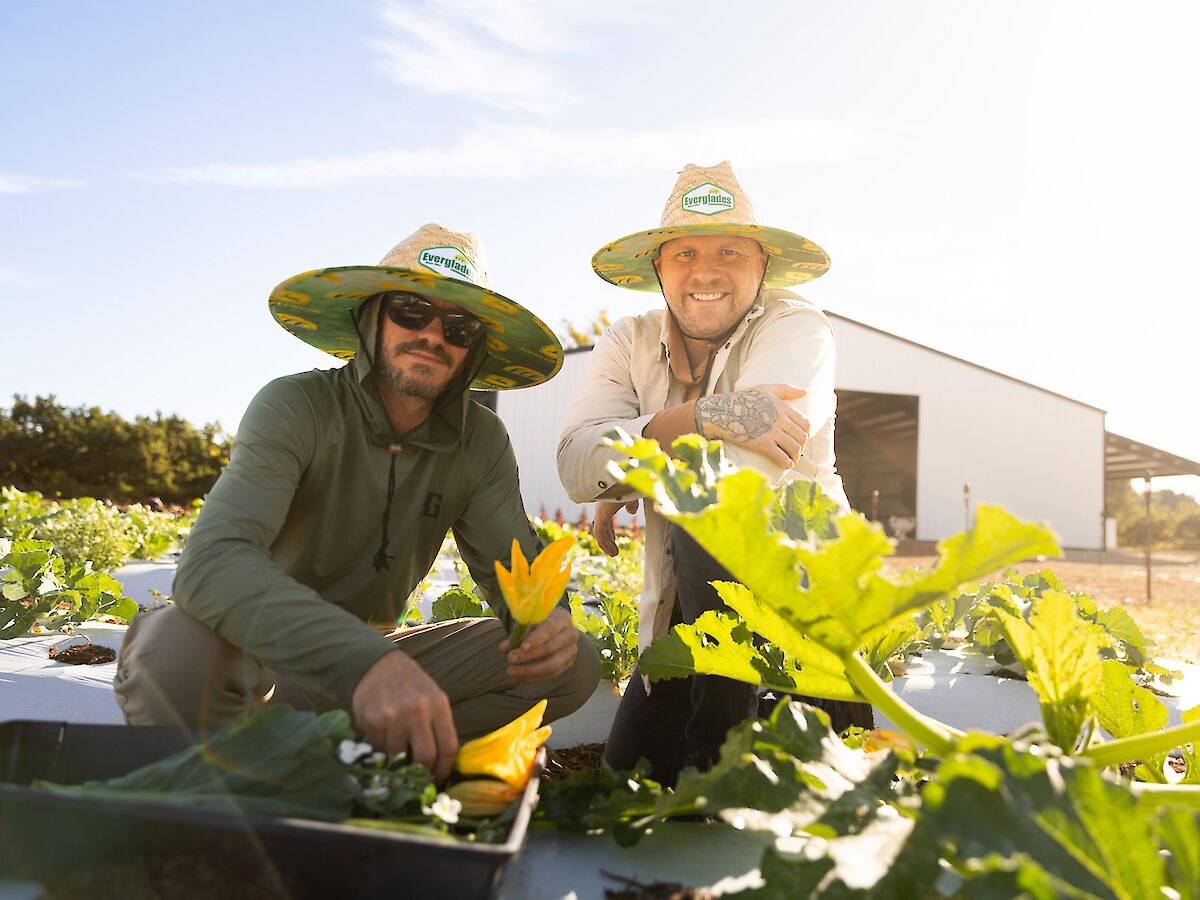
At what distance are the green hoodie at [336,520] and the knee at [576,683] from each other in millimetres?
247

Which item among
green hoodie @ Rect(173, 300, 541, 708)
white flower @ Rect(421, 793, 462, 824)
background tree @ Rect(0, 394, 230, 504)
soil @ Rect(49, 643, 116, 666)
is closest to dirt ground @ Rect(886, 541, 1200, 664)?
green hoodie @ Rect(173, 300, 541, 708)

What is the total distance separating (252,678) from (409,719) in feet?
3.18

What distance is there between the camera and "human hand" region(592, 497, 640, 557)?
2986mm

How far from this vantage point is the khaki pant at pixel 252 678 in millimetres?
1926

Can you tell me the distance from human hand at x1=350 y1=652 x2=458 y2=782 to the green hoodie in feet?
0.29

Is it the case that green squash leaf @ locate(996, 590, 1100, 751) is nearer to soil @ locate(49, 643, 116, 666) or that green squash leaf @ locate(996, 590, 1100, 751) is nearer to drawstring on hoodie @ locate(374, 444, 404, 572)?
drawstring on hoodie @ locate(374, 444, 404, 572)

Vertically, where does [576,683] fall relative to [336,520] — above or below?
below

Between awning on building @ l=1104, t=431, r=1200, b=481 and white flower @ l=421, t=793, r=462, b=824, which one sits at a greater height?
awning on building @ l=1104, t=431, r=1200, b=481

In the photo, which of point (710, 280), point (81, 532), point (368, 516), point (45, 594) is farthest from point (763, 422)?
point (81, 532)

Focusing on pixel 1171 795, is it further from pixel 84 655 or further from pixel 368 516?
pixel 84 655

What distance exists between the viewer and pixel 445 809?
1.28 metres

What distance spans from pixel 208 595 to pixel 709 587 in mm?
1197

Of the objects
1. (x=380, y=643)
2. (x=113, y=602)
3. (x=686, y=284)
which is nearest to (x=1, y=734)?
(x=380, y=643)

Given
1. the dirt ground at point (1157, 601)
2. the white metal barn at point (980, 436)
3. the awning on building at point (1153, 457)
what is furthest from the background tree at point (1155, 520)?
the dirt ground at point (1157, 601)
